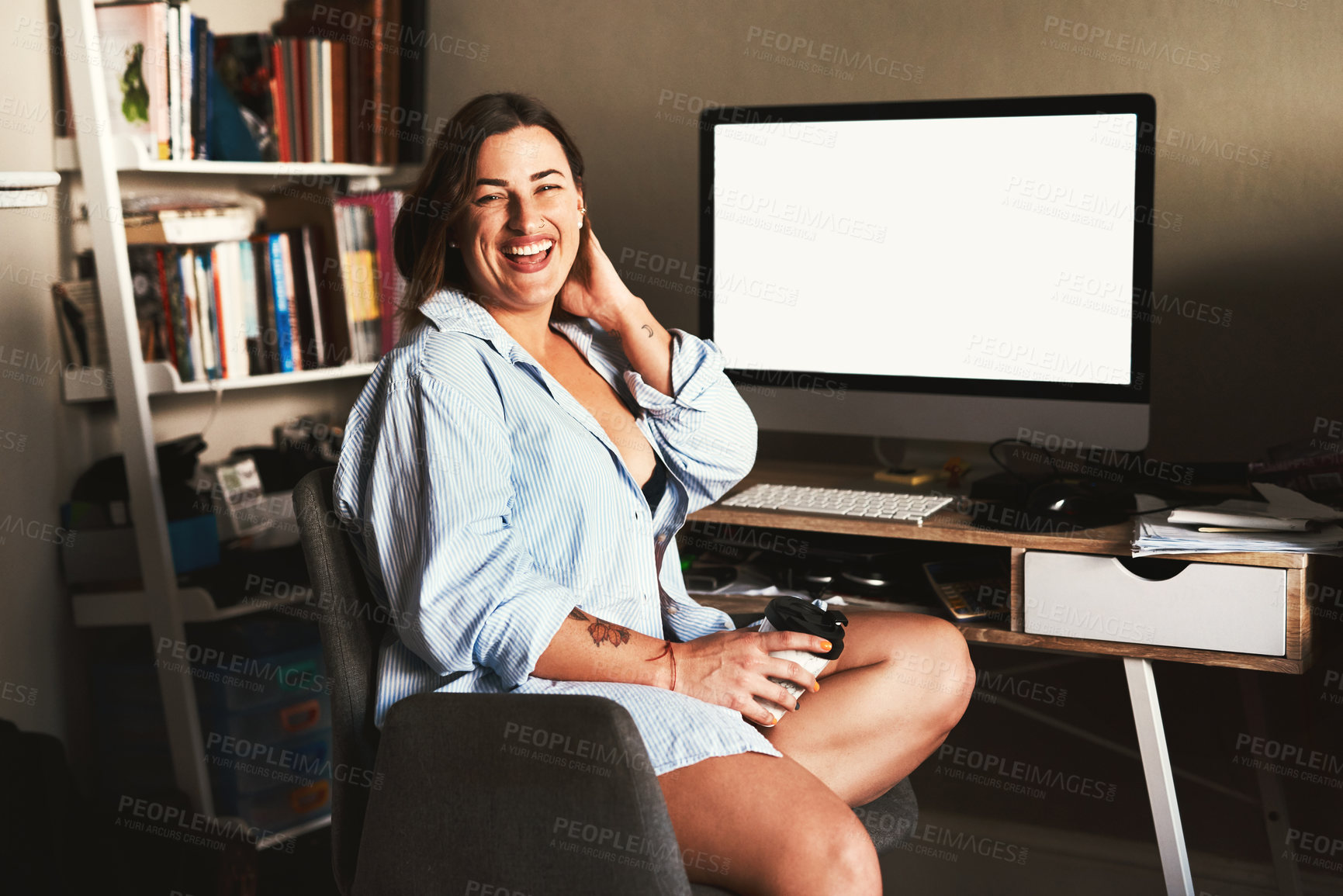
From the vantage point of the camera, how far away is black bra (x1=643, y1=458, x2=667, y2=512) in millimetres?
1534

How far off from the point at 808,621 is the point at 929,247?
0.73m

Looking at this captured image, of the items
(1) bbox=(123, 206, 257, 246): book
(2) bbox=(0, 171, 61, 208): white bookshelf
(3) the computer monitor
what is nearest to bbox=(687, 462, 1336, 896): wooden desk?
(3) the computer monitor

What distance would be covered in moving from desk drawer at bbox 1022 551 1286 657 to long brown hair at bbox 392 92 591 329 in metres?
0.84

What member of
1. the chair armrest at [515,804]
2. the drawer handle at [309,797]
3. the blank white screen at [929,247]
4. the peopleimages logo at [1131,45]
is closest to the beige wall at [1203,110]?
the peopleimages logo at [1131,45]

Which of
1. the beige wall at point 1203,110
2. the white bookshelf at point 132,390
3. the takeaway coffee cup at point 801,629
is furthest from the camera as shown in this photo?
the white bookshelf at point 132,390

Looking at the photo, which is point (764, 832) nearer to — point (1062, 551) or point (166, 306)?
point (1062, 551)

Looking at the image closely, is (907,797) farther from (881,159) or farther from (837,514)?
(881,159)

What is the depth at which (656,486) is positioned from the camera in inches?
60.9

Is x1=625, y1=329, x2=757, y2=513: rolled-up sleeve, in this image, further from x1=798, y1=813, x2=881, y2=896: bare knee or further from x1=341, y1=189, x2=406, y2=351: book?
x1=341, y1=189, x2=406, y2=351: book

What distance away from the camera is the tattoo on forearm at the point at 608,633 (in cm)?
124

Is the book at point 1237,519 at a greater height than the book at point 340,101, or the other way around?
the book at point 340,101

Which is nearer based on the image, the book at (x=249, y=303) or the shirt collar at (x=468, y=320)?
the shirt collar at (x=468, y=320)

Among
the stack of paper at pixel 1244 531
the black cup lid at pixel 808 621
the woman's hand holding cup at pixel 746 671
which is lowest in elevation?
the woman's hand holding cup at pixel 746 671

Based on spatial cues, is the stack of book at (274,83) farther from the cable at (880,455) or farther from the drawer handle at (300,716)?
the cable at (880,455)
